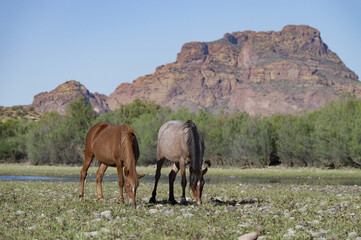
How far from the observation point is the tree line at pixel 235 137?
42688 mm

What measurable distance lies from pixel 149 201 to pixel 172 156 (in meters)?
1.51

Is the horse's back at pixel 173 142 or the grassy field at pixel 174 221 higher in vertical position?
the horse's back at pixel 173 142

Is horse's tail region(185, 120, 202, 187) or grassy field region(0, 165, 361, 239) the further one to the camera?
horse's tail region(185, 120, 202, 187)

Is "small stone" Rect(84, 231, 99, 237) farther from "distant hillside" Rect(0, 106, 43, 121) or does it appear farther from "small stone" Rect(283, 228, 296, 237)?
"distant hillside" Rect(0, 106, 43, 121)

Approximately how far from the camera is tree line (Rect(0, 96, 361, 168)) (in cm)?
4269

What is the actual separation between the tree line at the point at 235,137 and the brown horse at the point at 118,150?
102 feet

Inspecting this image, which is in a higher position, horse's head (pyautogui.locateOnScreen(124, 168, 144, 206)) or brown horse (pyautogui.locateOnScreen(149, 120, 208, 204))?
brown horse (pyautogui.locateOnScreen(149, 120, 208, 204))

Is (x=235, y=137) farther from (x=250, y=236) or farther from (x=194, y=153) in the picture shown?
(x=250, y=236)

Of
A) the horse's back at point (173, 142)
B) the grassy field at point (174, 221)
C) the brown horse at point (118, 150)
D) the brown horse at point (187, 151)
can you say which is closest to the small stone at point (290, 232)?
the grassy field at point (174, 221)

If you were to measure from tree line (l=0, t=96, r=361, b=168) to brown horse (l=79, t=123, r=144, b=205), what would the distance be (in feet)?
102

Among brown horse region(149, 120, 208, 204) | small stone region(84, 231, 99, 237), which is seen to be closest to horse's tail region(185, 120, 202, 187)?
brown horse region(149, 120, 208, 204)

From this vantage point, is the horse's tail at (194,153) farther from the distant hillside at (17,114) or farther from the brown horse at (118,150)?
the distant hillside at (17,114)

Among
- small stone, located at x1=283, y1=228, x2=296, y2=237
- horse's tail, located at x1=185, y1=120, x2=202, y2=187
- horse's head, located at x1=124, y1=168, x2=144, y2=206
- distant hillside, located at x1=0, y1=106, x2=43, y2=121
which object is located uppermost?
distant hillside, located at x1=0, y1=106, x2=43, y2=121

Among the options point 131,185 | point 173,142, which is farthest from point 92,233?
point 173,142
